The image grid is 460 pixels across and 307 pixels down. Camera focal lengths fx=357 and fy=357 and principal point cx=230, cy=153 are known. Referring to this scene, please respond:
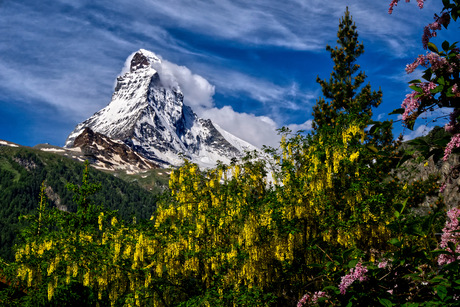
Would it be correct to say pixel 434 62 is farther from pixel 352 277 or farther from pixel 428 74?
pixel 352 277

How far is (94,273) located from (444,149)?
47.3ft

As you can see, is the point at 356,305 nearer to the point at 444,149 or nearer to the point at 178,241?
the point at 444,149

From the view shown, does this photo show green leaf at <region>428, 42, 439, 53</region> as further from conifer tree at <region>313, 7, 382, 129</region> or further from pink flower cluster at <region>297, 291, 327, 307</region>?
conifer tree at <region>313, 7, 382, 129</region>

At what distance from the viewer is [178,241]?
13922 mm

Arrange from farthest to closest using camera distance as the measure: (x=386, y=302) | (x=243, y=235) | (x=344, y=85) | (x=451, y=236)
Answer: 1. (x=344, y=85)
2. (x=243, y=235)
3. (x=451, y=236)
4. (x=386, y=302)

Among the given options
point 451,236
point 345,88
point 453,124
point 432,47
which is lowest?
point 451,236

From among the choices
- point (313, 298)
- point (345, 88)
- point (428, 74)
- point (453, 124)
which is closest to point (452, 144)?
point (453, 124)

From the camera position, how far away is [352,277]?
3.39 m

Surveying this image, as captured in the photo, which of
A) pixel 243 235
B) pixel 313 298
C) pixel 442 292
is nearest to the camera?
pixel 442 292

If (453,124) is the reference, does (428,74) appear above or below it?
above

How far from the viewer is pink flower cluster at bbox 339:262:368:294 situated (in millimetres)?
3361

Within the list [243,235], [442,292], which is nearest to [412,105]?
[442,292]

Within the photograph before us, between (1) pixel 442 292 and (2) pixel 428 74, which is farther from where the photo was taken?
(2) pixel 428 74

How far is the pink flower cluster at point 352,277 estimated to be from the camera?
132 inches
